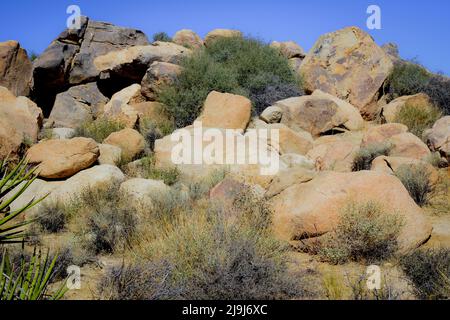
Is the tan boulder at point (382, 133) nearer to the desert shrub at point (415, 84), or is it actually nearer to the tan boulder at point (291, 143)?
the tan boulder at point (291, 143)

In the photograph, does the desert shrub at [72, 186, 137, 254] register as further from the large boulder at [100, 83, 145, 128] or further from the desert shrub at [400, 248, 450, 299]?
the large boulder at [100, 83, 145, 128]

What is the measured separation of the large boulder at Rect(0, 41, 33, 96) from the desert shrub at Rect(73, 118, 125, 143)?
2674 millimetres

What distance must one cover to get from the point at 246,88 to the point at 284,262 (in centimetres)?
969

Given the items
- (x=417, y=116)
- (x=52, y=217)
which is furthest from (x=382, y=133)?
(x=52, y=217)

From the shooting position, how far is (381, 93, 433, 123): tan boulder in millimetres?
12572

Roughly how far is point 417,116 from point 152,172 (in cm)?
813

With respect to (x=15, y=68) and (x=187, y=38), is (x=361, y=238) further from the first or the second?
(x=187, y=38)

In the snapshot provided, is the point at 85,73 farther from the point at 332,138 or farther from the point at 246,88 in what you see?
the point at 332,138

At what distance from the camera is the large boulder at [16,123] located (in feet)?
28.8

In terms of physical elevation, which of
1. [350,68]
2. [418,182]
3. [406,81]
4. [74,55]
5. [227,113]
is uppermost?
[74,55]

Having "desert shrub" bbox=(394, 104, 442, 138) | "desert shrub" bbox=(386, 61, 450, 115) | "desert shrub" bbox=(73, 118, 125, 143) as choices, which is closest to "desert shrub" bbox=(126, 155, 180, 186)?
"desert shrub" bbox=(73, 118, 125, 143)

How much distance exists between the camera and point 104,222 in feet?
19.6

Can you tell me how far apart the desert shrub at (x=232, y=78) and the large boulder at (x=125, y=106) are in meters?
1.06

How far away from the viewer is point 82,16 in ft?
→ 50.6
